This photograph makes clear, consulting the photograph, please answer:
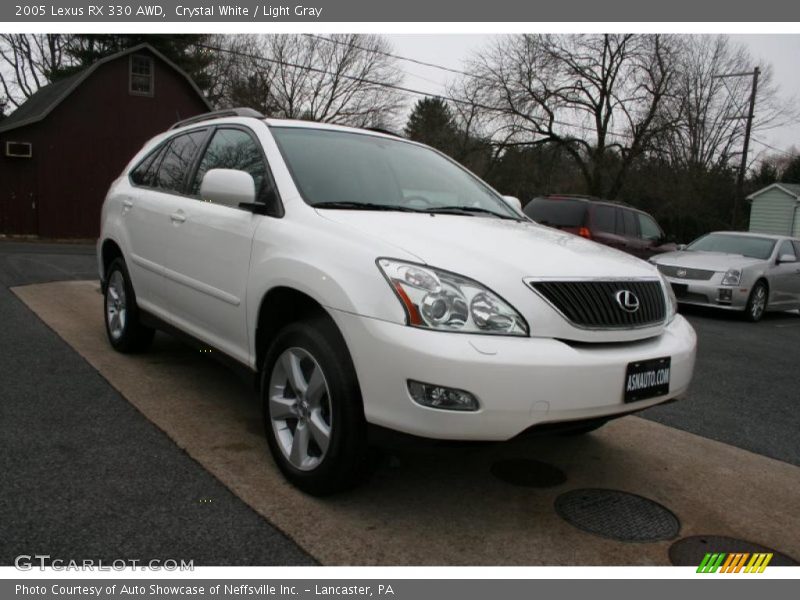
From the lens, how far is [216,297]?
3.68m

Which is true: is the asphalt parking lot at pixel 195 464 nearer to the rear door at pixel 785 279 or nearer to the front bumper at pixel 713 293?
the front bumper at pixel 713 293

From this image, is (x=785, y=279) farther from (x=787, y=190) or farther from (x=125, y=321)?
(x=787, y=190)

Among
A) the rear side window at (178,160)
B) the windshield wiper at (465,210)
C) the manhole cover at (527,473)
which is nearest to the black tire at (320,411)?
the manhole cover at (527,473)

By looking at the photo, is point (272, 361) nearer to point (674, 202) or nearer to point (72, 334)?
point (72, 334)

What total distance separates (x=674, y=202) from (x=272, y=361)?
105 ft

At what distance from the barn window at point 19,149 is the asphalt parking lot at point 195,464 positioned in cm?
1891

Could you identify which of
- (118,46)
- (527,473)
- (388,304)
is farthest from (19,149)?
(388,304)

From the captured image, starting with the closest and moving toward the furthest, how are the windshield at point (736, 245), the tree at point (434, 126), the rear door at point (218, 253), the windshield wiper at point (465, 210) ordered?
the rear door at point (218, 253) → the windshield wiper at point (465, 210) → the windshield at point (736, 245) → the tree at point (434, 126)

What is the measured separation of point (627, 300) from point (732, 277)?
810 centimetres

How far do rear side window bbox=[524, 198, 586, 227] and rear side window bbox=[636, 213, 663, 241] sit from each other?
2.07m

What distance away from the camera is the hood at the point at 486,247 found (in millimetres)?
2744

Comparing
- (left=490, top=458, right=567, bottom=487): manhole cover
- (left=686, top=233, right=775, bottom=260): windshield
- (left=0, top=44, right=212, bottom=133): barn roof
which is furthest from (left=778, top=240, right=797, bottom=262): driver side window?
(left=0, top=44, right=212, bottom=133): barn roof

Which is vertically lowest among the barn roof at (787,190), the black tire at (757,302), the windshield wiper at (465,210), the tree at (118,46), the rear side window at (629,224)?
the black tire at (757,302)

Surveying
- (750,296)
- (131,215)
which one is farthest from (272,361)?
(750,296)
